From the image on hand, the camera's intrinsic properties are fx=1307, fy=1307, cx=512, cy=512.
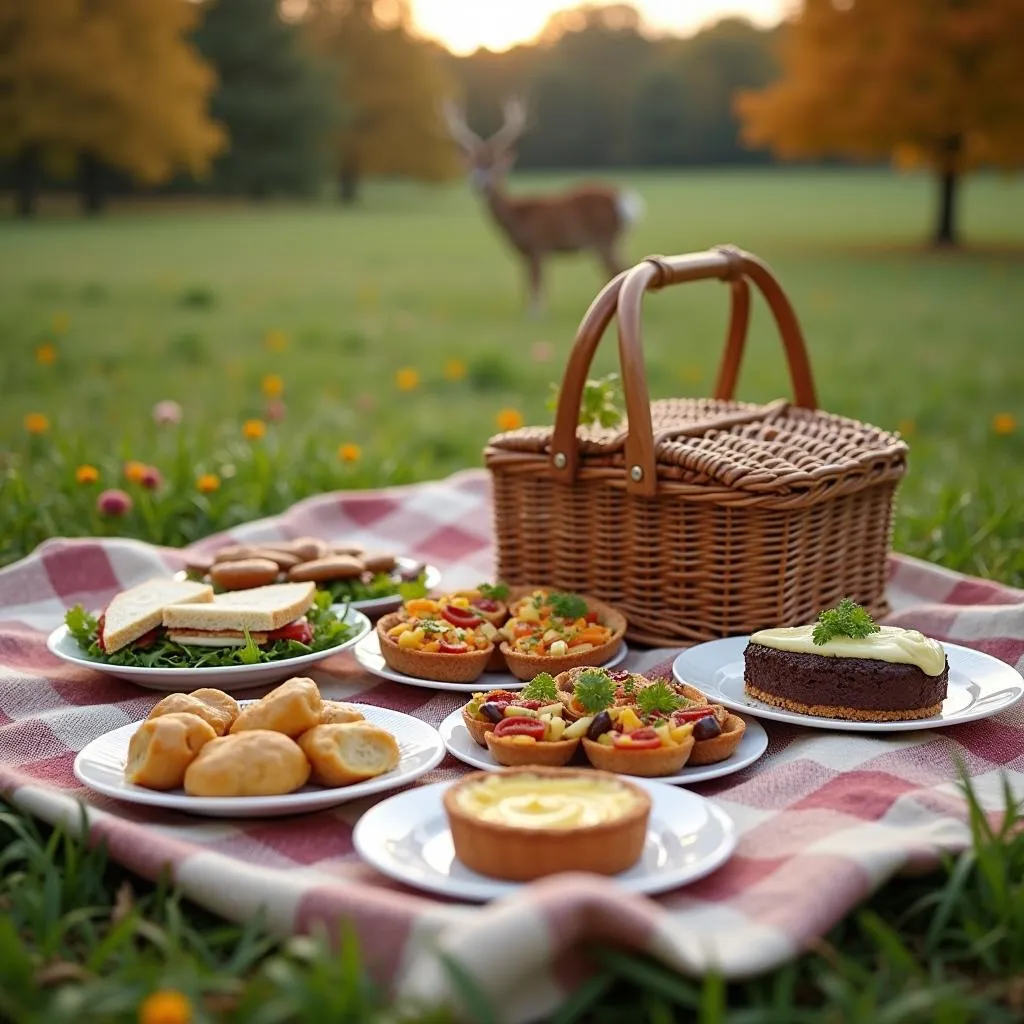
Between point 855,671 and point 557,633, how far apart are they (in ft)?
2.10

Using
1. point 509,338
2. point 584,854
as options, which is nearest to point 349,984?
point 584,854

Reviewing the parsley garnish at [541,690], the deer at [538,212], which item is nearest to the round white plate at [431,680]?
the parsley garnish at [541,690]

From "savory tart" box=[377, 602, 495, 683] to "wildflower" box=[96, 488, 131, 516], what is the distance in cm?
153

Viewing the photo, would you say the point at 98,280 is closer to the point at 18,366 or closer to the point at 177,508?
the point at 18,366

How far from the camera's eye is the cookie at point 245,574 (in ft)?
10.2

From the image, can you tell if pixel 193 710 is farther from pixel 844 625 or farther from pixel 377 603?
pixel 844 625

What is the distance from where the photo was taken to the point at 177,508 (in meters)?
4.27

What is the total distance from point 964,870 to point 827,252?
17.6m

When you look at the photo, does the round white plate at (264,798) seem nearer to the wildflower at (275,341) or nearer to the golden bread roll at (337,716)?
the golden bread roll at (337,716)

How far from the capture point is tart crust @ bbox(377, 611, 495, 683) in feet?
9.00

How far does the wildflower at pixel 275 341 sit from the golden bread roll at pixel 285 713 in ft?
17.8

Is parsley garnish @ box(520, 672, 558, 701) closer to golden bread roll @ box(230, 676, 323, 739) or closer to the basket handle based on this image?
golden bread roll @ box(230, 676, 323, 739)

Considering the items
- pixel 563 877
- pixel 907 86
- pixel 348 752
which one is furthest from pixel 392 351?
pixel 907 86

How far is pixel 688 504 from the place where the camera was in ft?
9.79
